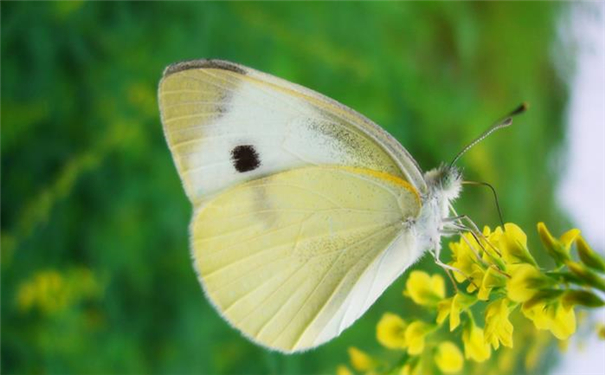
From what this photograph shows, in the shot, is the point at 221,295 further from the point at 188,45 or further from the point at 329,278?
the point at 188,45

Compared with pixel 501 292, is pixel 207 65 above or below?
above

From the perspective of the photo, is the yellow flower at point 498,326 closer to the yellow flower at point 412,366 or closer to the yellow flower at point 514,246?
the yellow flower at point 514,246

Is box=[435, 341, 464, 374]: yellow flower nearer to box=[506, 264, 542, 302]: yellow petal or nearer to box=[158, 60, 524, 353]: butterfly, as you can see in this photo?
box=[158, 60, 524, 353]: butterfly

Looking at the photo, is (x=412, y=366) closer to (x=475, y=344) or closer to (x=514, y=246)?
(x=475, y=344)

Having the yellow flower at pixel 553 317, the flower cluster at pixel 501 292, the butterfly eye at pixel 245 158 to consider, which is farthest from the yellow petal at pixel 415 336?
the butterfly eye at pixel 245 158

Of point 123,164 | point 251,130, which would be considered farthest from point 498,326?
point 123,164

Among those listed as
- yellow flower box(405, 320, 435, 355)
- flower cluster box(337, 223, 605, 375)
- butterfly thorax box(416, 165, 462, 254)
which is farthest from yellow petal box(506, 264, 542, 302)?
butterfly thorax box(416, 165, 462, 254)
